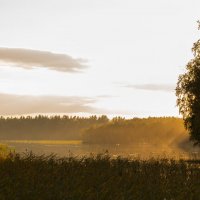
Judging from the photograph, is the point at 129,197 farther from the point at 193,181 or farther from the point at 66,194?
the point at 193,181

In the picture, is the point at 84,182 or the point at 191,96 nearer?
the point at 84,182

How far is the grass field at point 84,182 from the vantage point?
15.0 meters

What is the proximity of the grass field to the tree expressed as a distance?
25131 millimetres

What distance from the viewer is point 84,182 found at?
17.0 meters

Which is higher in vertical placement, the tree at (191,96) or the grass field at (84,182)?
the tree at (191,96)

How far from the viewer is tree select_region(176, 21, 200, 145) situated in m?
47.7

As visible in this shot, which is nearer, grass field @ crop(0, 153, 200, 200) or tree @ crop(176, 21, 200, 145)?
grass field @ crop(0, 153, 200, 200)

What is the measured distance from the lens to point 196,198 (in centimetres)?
1597

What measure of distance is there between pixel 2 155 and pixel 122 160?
569cm

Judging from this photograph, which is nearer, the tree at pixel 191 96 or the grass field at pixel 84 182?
the grass field at pixel 84 182

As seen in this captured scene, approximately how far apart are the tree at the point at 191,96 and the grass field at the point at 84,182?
25.1m

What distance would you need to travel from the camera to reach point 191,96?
49281mm

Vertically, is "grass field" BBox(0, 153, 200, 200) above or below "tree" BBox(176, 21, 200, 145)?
below

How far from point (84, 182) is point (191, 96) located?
111ft
